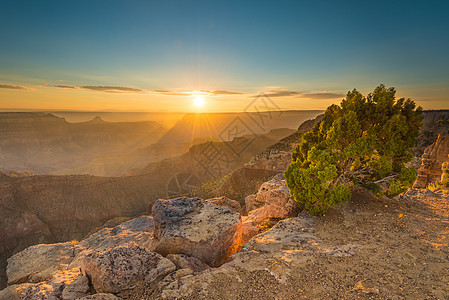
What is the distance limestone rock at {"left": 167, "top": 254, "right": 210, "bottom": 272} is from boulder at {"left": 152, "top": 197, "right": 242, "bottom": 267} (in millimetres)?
605

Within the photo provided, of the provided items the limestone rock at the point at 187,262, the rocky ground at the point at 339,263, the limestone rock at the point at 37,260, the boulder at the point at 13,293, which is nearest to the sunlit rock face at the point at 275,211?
the rocky ground at the point at 339,263

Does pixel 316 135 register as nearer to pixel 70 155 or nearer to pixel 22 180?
pixel 22 180

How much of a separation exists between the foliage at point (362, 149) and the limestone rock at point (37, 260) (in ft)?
60.0

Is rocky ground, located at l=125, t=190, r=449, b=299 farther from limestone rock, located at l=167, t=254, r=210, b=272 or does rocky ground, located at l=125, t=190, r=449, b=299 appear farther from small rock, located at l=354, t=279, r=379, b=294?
limestone rock, located at l=167, t=254, r=210, b=272

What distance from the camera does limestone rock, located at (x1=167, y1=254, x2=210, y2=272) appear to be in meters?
7.53

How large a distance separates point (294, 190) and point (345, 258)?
459 centimetres

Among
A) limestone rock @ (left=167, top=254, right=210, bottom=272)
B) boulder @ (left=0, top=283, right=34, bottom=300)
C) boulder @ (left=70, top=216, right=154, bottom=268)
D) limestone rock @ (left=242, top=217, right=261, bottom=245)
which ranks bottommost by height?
boulder @ (left=70, top=216, right=154, bottom=268)

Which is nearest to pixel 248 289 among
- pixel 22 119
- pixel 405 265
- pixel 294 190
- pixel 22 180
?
pixel 405 265

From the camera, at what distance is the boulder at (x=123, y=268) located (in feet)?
20.8

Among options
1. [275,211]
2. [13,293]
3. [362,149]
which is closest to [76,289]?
[13,293]

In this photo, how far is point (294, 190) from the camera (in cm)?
1184

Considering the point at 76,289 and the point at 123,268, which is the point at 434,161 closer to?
the point at 123,268

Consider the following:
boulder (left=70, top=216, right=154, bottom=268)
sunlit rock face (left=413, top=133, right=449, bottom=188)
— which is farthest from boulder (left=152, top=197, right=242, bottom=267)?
sunlit rock face (left=413, top=133, right=449, bottom=188)

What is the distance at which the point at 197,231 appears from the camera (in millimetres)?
9305
